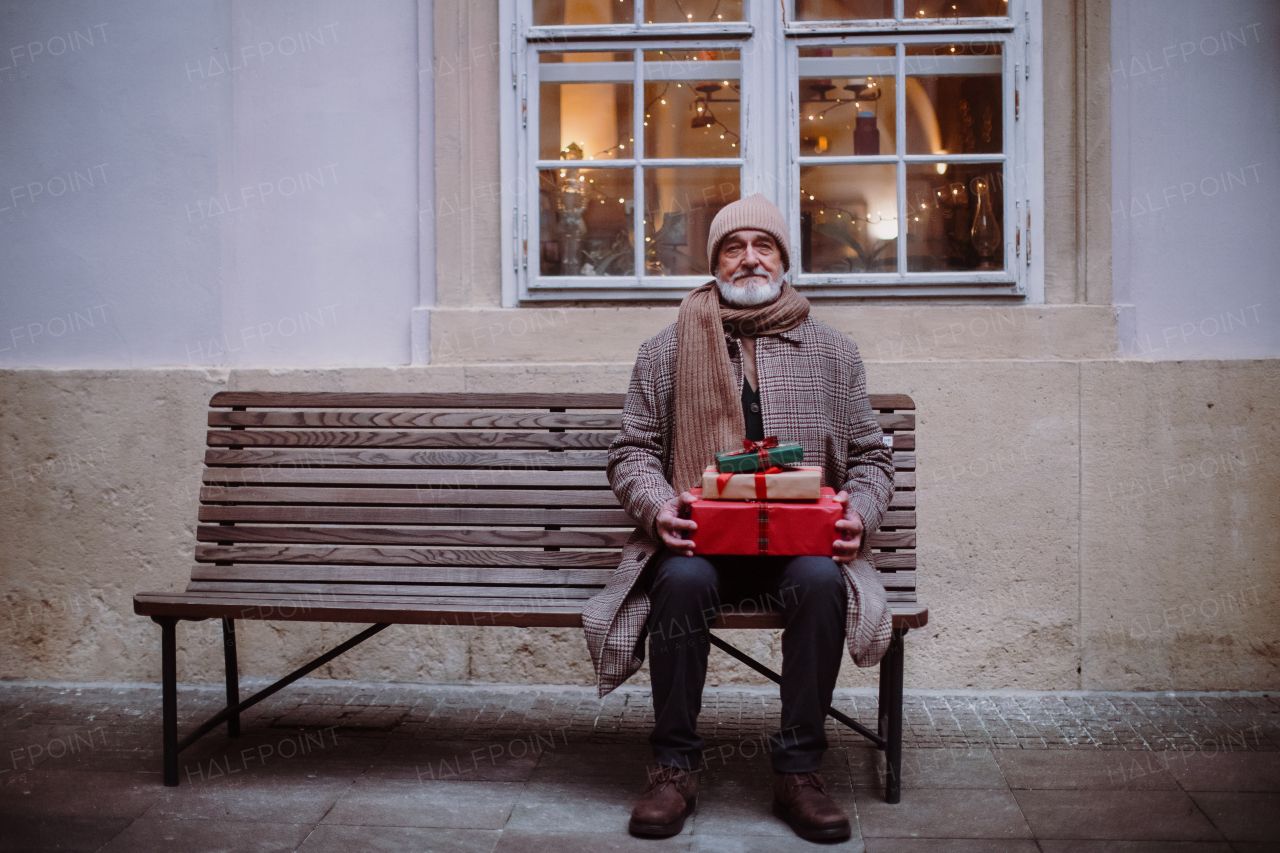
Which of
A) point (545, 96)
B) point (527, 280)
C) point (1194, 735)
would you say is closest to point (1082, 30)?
point (545, 96)

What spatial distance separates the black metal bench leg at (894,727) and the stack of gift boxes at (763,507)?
48 centimetres

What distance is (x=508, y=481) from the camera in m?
3.65

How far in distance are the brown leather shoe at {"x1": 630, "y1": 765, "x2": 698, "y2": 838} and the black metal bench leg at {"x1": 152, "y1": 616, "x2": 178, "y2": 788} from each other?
1489 mm

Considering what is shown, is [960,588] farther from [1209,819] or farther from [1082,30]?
Answer: [1082,30]

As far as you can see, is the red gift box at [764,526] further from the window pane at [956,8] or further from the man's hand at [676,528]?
the window pane at [956,8]


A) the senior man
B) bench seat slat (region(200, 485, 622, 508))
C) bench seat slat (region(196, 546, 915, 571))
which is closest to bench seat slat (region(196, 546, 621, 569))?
bench seat slat (region(196, 546, 915, 571))

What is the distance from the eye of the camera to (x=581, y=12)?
4.46 m

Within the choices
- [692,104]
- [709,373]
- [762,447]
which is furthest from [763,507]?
[692,104]

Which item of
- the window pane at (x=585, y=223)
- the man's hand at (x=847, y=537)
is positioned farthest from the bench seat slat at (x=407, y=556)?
the window pane at (x=585, y=223)

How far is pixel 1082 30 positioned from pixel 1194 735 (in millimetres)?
2810

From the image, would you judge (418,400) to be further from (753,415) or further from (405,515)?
(753,415)

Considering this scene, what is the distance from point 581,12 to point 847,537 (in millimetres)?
2712

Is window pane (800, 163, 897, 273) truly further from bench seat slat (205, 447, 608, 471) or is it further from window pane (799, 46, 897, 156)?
bench seat slat (205, 447, 608, 471)

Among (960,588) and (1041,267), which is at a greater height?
(1041,267)
